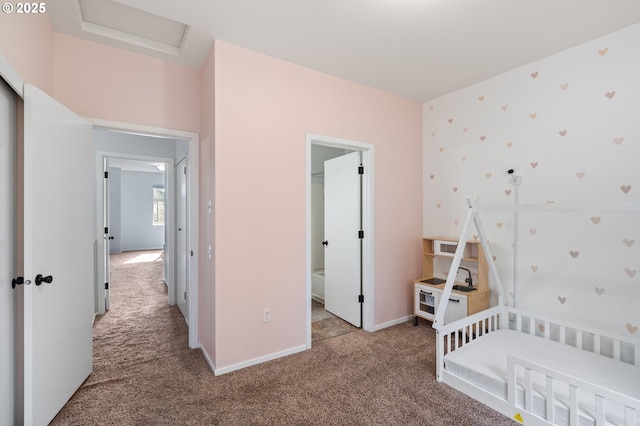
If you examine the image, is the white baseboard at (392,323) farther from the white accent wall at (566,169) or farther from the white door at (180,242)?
the white door at (180,242)

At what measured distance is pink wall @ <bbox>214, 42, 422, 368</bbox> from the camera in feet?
7.66

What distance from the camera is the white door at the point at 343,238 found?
332 cm

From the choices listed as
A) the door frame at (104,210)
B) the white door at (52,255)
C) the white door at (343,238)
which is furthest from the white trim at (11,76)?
the white door at (343,238)

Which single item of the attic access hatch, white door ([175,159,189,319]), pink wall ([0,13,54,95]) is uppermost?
the attic access hatch

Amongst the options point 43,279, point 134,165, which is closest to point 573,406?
point 43,279

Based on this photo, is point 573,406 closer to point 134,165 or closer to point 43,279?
point 43,279

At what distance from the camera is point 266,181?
253 centimetres

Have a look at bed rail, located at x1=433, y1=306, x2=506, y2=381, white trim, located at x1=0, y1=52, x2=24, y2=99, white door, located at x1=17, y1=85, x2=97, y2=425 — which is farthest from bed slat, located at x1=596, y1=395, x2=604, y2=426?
white trim, located at x1=0, y1=52, x2=24, y2=99

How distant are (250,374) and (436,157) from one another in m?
3.04

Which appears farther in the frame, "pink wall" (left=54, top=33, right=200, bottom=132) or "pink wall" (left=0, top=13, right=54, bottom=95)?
"pink wall" (left=54, top=33, right=200, bottom=132)

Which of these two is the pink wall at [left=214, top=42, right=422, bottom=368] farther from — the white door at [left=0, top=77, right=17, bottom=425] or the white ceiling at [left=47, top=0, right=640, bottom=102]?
the white door at [left=0, top=77, right=17, bottom=425]

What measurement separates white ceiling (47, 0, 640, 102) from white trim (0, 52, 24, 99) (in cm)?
76

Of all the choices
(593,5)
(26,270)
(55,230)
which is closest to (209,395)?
(26,270)

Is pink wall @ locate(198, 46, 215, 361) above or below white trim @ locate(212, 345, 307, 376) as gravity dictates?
above
